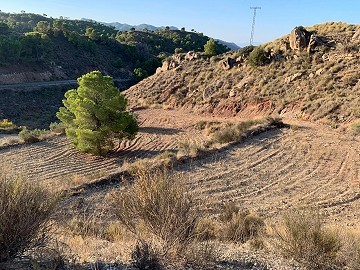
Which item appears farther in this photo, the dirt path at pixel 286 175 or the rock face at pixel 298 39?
the rock face at pixel 298 39

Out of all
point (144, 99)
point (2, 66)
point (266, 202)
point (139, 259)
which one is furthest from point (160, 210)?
point (2, 66)

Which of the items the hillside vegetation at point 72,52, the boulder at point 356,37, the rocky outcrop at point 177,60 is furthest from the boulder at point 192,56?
the hillside vegetation at point 72,52

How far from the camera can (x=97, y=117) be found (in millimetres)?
18609

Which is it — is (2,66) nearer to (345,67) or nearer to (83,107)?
(83,107)

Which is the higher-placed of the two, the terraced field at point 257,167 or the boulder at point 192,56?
the boulder at point 192,56

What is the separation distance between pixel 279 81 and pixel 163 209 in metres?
23.4

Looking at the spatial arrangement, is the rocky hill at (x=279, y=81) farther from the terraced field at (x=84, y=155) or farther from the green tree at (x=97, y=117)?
the green tree at (x=97, y=117)

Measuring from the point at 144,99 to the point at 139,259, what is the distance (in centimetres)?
2787

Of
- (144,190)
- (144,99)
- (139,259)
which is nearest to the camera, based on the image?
(139,259)

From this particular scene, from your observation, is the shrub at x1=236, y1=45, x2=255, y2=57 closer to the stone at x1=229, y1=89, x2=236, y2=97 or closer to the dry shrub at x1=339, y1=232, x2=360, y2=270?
the stone at x1=229, y1=89, x2=236, y2=97

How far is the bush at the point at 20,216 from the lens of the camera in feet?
14.5

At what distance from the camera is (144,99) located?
32.1 m

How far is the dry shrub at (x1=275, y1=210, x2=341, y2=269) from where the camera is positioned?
5.07 m

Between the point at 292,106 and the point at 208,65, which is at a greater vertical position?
the point at 208,65
